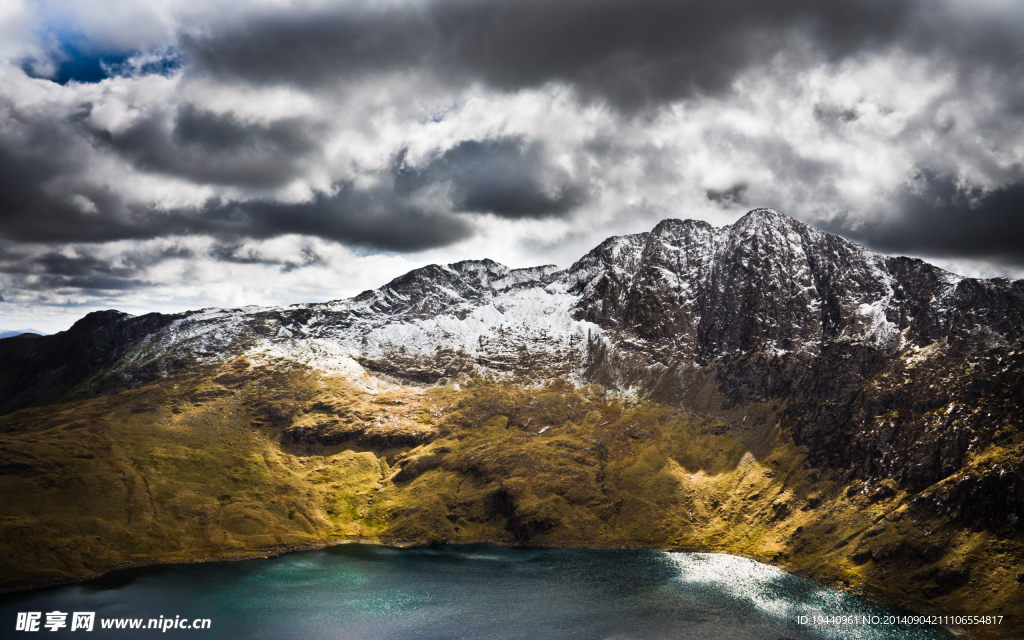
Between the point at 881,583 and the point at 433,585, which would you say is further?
the point at 433,585

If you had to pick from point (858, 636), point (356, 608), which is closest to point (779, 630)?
point (858, 636)

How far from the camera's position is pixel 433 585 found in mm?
196875

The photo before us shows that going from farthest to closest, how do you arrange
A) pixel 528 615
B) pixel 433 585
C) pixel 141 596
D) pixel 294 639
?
pixel 433 585
pixel 141 596
pixel 528 615
pixel 294 639

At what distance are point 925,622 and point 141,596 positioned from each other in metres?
214

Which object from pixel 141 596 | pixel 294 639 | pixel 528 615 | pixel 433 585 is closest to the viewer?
pixel 294 639

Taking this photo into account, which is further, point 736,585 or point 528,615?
point 736,585

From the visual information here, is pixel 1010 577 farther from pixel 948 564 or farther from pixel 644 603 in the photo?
pixel 644 603

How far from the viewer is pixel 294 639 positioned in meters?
153

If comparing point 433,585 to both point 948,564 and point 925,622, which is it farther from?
point 948,564

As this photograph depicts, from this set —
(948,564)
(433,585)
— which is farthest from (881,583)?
(433,585)

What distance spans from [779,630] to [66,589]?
20073 centimetres

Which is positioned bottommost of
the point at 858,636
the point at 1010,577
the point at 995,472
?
the point at 858,636

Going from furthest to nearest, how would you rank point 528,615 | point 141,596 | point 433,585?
point 433,585
point 141,596
point 528,615

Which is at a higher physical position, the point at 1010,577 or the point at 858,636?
the point at 1010,577
